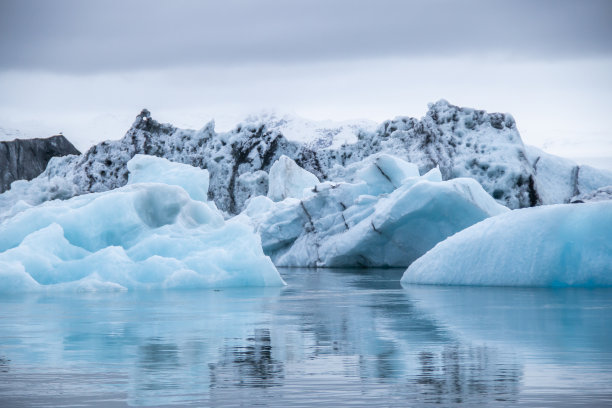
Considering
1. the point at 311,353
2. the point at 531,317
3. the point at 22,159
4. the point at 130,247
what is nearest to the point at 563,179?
the point at 130,247

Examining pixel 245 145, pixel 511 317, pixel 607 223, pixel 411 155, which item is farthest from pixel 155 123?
pixel 511 317

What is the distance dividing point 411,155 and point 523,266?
73.7ft

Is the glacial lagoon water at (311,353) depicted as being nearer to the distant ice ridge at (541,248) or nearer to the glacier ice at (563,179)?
the distant ice ridge at (541,248)

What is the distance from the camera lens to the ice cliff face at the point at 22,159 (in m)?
57.5

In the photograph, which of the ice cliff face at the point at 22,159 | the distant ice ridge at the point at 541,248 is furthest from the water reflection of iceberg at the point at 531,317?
the ice cliff face at the point at 22,159

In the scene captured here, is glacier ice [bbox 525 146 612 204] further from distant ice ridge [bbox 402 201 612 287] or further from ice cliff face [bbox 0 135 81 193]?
ice cliff face [bbox 0 135 81 193]

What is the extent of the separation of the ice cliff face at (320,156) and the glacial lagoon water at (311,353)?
72.1ft

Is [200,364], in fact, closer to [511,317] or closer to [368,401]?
[368,401]

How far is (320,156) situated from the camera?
41875mm

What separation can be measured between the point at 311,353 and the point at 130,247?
32.6ft

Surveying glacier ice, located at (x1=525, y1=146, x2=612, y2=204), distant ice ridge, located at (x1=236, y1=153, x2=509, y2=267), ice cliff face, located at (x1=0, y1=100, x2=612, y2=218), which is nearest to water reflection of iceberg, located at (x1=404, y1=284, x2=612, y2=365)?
distant ice ridge, located at (x1=236, y1=153, x2=509, y2=267)

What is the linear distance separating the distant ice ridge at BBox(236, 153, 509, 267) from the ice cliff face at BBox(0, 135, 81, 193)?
3136cm

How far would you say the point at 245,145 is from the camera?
137ft

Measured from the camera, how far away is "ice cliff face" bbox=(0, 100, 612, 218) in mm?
34062
